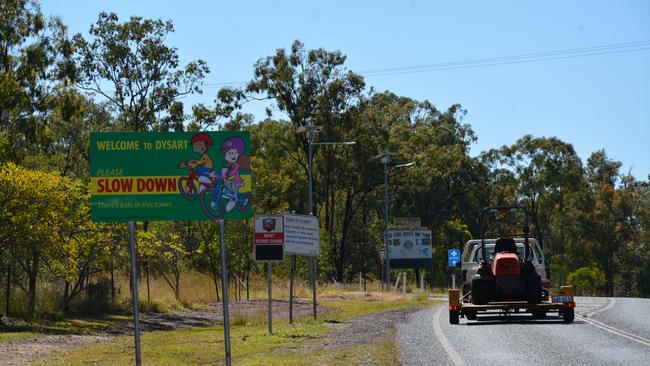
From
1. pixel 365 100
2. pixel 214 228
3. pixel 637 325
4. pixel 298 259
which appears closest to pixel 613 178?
pixel 365 100

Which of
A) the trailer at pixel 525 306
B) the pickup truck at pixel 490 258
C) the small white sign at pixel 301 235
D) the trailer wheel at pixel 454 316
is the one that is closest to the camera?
the trailer at pixel 525 306

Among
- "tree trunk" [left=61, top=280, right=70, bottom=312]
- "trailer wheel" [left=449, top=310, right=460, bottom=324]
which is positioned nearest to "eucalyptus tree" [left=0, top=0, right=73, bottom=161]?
"tree trunk" [left=61, top=280, right=70, bottom=312]

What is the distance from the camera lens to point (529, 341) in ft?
57.5

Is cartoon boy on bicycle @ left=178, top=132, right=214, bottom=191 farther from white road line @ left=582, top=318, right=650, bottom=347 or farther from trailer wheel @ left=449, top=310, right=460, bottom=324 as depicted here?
trailer wheel @ left=449, top=310, right=460, bottom=324

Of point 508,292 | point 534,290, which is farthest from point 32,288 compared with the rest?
point 534,290

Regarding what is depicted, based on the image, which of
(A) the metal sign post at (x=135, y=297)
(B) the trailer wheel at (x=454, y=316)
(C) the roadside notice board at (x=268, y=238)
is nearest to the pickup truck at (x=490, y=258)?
(B) the trailer wheel at (x=454, y=316)

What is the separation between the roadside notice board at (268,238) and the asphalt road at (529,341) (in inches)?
140

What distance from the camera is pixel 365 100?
67625 millimetres

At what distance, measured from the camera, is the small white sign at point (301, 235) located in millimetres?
25141

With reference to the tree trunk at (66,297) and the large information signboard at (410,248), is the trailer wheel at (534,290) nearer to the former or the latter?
the tree trunk at (66,297)

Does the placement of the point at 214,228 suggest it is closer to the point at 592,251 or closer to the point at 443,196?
the point at 443,196

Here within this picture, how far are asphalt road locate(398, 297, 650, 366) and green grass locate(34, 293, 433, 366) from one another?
32.8 inches

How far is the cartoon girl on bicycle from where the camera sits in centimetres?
1177

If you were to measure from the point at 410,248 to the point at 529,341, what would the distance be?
48122 mm
